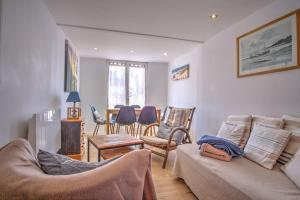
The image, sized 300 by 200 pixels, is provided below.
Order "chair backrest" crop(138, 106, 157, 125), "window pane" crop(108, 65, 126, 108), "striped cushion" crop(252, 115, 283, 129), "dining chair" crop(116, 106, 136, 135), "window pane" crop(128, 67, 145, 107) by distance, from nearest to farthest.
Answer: "striped cushion" crop(252, 115, 283, 129), "dining chair" crop(116, 106, 136, 135), "chair backrest" crop(138, 106, 157, 125), "window pane" crop(108, 65, 126, 108), "window pane" crop(128, 67, 145, 107)

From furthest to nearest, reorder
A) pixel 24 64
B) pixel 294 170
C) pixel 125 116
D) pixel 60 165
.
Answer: pixel 125 116, pixel 24 64, pixel 294 170, pixel 60 165

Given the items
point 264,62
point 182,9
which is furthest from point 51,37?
point 264,62

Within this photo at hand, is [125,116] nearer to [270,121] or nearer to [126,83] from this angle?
[126,83]

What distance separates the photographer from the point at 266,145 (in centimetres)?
181

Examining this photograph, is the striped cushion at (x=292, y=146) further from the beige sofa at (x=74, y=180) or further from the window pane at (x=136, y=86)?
the window pane at (x=136, y=86)

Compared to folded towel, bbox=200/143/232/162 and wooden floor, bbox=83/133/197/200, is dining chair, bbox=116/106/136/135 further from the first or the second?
folded towel, bbox=200/143/232/162

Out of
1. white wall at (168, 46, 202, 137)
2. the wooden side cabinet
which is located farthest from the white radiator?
white wall at (168, 46, 202, 137)

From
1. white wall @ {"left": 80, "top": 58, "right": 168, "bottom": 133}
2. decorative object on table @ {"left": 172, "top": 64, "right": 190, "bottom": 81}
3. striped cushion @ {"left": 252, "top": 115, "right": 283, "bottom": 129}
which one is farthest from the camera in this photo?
white wall @ {"left": 80, "top": 58, "right": 168, "bottom": 133}

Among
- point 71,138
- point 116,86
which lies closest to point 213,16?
point 71,138

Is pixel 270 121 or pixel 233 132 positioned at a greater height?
pixel 270 121

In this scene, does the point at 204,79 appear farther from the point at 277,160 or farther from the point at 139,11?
the point at 277,160

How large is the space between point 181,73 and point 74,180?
4.94 meters

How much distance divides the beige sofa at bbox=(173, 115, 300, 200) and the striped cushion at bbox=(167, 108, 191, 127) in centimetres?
129

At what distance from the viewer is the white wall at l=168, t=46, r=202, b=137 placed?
4387 mm
